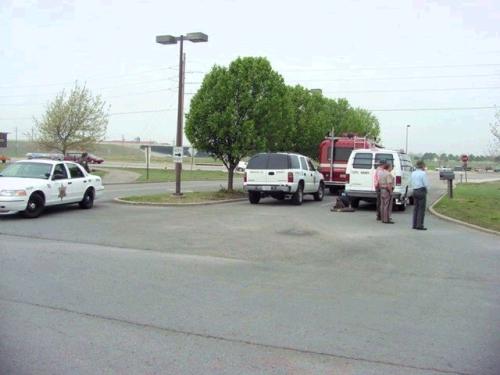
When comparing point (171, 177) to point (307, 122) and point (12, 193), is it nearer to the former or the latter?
point (307, 122)

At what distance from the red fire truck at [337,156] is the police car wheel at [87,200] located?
1180 cm

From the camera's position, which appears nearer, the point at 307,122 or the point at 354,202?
the point at 354,202

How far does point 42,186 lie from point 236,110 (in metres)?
9.47

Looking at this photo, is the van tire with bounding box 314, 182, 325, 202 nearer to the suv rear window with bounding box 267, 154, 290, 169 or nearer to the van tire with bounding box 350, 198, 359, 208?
the van tire with bounding box 350, 198, 359, 208

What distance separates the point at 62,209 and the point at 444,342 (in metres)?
14.0

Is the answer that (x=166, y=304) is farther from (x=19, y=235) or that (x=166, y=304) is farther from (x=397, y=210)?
(x=397, y=210)

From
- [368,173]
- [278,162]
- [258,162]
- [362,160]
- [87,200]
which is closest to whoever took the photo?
[87,200]

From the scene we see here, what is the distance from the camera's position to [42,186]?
1468 cm

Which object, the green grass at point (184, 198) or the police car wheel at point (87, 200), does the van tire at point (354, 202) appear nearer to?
the green grass at point (184, 198)

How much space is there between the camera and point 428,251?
10.7 m

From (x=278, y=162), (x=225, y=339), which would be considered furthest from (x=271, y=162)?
(x=225, y=339)

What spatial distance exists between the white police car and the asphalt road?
4.64 feet

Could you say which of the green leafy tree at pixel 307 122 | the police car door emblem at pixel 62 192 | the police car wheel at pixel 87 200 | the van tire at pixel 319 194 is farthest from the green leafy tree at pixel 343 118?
the police car door emblem at pixel 62 192

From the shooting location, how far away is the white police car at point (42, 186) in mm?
13836
